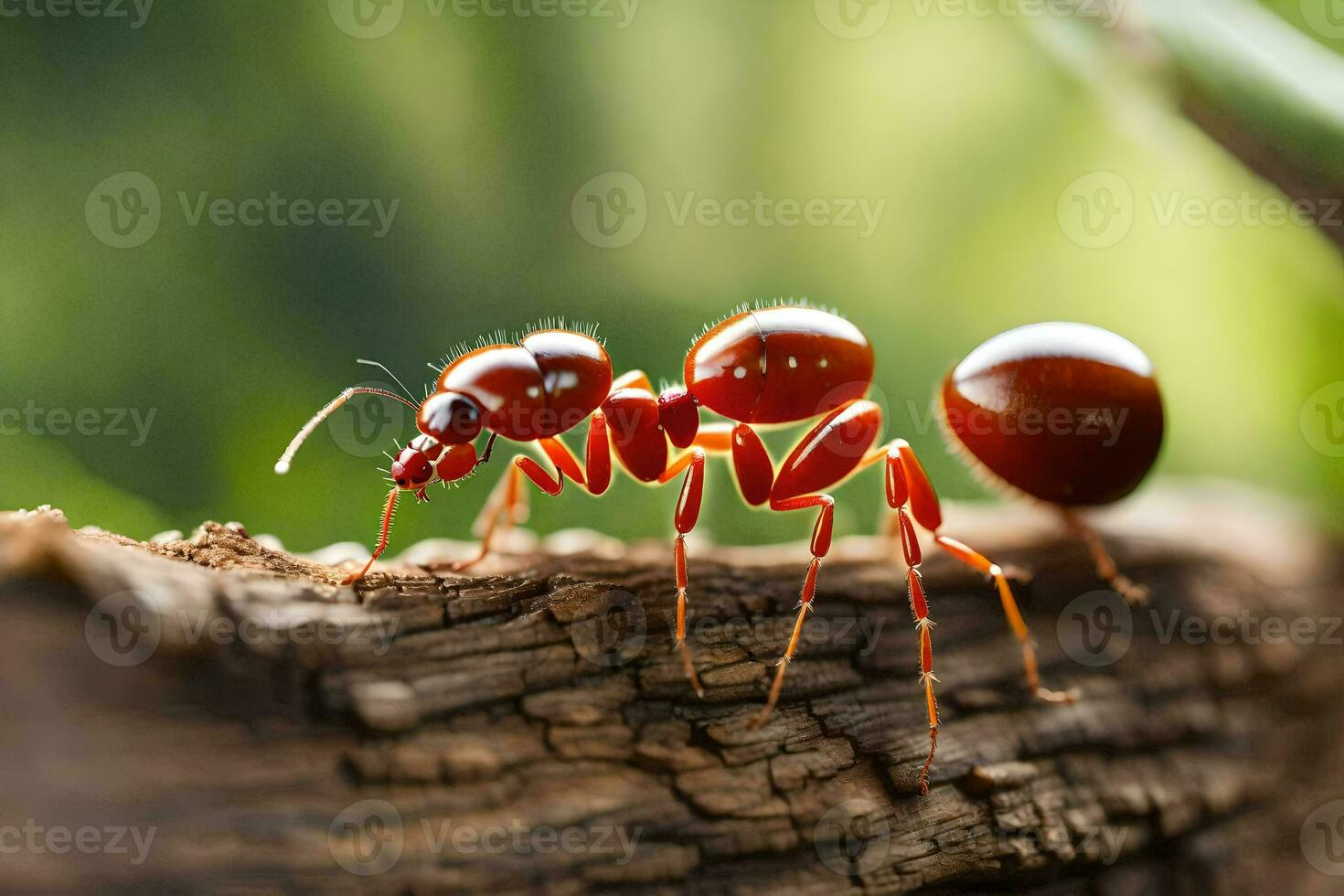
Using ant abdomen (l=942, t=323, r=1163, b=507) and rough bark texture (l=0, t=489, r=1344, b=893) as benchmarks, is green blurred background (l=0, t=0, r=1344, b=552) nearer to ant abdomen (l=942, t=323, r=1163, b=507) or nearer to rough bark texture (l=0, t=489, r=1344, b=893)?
ant abdomen (l=942, t=323, r=1163, b=507)

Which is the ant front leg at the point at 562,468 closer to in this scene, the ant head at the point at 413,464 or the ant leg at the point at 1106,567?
the ant head at the point at 413,464

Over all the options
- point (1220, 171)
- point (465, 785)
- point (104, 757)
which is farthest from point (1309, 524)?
point (104, 757)

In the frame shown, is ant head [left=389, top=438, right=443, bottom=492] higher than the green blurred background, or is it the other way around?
the green blurred background

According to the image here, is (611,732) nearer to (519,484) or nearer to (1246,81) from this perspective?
(519,484)

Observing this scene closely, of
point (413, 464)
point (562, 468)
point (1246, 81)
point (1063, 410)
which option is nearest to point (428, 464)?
point (413, 464)

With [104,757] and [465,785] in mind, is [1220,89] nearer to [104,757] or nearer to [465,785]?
[465,785]

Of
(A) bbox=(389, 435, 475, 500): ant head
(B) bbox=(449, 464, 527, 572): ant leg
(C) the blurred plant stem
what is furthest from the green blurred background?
(A) bbox=(389, 435, 475, 500): ant head

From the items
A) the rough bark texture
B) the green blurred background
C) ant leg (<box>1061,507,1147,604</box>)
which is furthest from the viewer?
the green blurred background

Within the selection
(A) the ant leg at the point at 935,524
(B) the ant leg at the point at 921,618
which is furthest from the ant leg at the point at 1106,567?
(B) the ant leg at the point at 921,618
